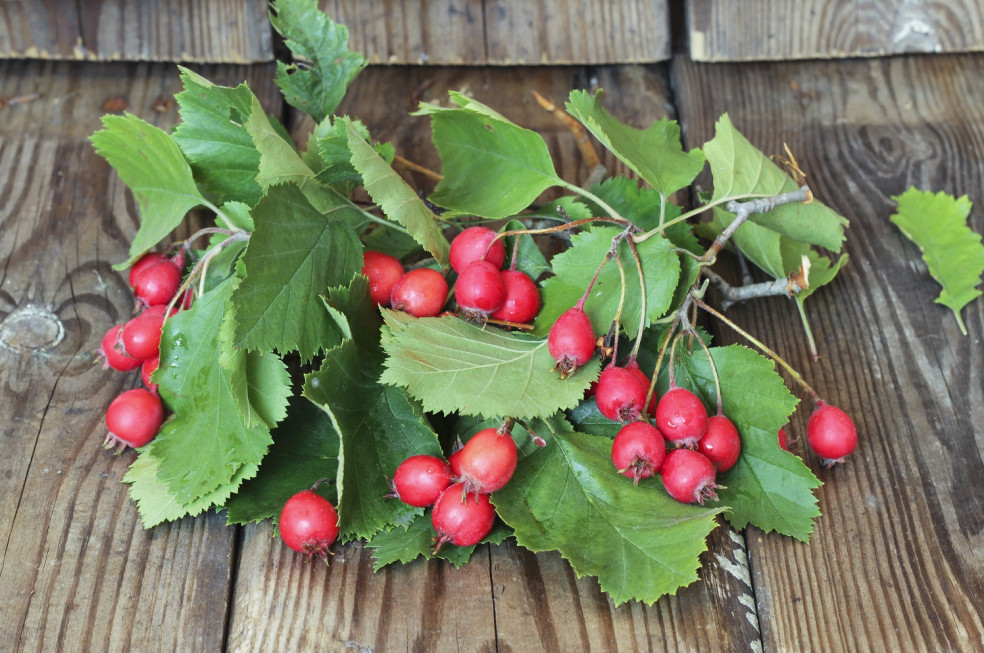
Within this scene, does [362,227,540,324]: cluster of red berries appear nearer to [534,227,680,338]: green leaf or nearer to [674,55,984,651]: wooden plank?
[534,227,680,338]: green leaf

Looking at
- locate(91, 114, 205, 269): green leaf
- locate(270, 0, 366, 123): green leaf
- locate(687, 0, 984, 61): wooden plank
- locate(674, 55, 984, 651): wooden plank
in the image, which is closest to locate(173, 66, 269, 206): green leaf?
locate(91, 114, 205, 269): green leaf

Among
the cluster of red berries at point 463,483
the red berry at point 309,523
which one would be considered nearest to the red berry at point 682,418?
the cluster of red berries at point 463,483

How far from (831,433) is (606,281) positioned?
320 millimetres

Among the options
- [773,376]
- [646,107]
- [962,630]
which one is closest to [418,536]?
[773,376]

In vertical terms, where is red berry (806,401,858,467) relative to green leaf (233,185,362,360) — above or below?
below

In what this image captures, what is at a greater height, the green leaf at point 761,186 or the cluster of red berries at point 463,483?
the green leaf at point 761,186

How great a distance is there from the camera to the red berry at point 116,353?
1135 mm

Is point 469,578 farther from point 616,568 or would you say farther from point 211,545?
point 211,545

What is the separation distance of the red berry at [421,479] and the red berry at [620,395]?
0.18 meters

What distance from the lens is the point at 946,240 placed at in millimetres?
1380

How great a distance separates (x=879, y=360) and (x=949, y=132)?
22.9 inches

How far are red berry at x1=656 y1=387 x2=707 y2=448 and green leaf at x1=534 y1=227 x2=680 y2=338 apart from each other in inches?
4.2

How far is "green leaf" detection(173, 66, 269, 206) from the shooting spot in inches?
45.2

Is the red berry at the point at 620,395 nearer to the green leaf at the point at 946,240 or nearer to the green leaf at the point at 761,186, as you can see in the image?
the green leaf at the point at 761,186
